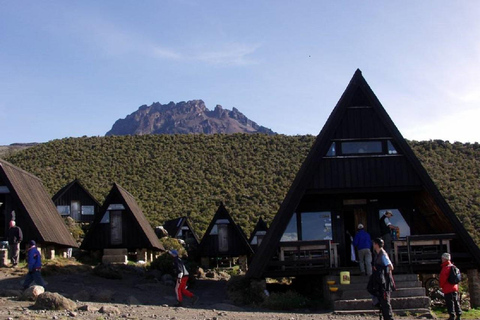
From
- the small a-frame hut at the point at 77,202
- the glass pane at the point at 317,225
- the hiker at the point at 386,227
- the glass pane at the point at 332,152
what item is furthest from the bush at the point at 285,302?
the small a-frame hut at the point at 77,202

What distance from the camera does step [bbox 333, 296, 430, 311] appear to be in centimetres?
Answer: 1738

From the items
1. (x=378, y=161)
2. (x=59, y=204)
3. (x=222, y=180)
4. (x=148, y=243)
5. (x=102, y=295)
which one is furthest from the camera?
(x=222, y=180)

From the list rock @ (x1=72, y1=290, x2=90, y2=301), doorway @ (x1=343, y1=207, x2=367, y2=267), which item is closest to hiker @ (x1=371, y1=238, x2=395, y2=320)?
rock @ (x1=72, y1=290, x2=90, y2=301)

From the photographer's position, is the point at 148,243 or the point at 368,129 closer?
the point at 368,129

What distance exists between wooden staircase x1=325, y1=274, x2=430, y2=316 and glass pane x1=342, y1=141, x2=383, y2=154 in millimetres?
4526

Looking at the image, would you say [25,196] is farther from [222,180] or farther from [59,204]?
[222,180]

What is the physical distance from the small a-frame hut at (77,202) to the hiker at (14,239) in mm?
28346

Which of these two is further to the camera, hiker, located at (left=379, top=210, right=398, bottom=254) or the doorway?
the doorway

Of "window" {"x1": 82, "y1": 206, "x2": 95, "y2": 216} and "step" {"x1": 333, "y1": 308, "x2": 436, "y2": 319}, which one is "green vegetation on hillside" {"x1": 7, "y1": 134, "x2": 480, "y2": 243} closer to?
"window" {"x1": 82, "y1": 206, "x2": 95, "y2": 216}

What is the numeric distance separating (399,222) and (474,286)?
3434 mm

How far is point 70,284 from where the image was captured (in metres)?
20.1

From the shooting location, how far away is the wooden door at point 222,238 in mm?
37562

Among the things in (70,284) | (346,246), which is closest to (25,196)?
(70,284)

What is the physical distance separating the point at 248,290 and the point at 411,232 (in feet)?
21.6
